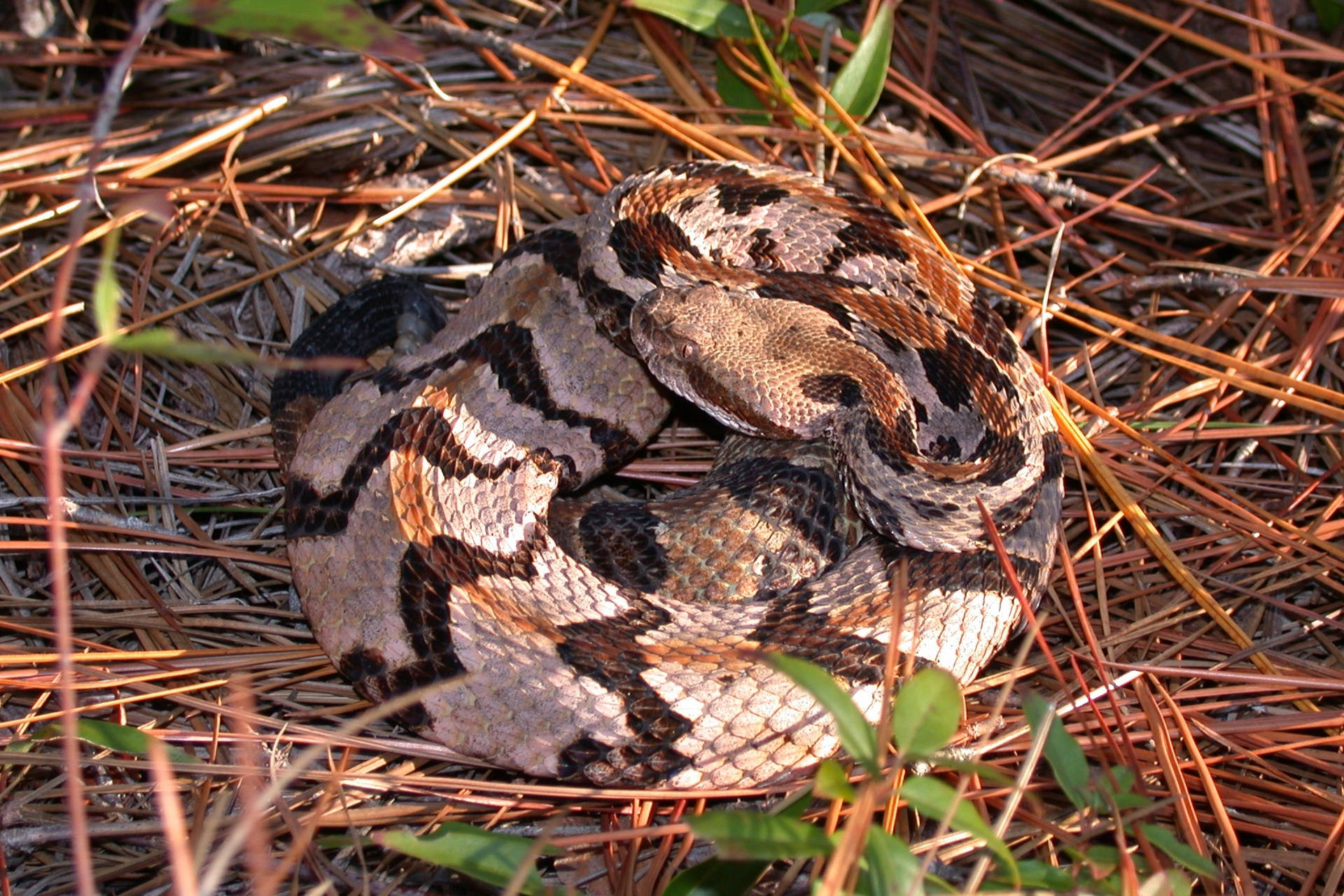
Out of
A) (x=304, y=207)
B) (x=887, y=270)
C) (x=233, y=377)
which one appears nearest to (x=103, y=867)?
(x=233, y=377)

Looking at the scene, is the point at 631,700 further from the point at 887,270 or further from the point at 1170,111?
the point at 1170,111

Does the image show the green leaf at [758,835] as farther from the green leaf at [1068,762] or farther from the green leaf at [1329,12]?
the green leaf at [1329,12]

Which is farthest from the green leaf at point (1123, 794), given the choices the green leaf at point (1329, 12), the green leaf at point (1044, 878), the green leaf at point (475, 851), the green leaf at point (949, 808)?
the green leaf at point (1329, 12)

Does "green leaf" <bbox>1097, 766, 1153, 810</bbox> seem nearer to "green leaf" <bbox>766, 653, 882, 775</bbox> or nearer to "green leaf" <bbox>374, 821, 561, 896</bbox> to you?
"green leaf" <bbox>766, 653, 882, 775</bbox>

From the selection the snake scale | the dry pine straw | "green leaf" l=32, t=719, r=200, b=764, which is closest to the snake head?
the snake scale

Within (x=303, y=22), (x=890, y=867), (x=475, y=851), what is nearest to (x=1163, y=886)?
(x=890, y=867)

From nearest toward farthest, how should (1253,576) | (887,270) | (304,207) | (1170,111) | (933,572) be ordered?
1. (933,572)
2. (1253,576)
3. (887,270)
4. (304,207)
5. (1170,111)
